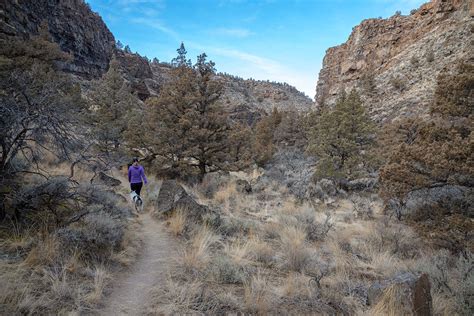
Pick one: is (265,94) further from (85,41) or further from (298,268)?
(298,268)

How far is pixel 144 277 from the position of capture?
4.75 meters

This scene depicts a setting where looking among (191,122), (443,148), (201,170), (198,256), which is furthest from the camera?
(201,170)

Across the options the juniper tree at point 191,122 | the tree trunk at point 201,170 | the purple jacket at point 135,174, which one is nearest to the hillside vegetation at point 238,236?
the purple jacket at point 135,174

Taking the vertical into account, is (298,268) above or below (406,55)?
below

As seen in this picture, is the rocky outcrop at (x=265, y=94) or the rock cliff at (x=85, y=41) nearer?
the rock cliff at (x=85, y=41)

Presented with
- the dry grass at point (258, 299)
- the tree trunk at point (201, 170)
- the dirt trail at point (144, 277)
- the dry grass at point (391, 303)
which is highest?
the tree trunk at point (201, 170)

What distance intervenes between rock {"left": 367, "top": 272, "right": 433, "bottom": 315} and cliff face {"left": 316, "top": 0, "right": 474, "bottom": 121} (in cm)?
1915

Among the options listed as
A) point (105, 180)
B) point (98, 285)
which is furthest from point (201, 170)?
point (98, 285)

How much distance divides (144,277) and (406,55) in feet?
137

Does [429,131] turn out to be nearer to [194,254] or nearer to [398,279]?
[398,279]

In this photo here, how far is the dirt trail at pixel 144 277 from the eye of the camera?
12.3 ft

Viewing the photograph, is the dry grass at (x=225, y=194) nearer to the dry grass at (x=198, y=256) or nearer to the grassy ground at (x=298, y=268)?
the grassy ground at (x=298, y=268)

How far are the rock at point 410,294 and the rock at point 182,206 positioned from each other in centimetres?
457

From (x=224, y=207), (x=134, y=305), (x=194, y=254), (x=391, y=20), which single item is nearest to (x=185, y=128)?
(x=224, y=207)
